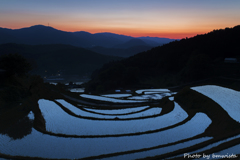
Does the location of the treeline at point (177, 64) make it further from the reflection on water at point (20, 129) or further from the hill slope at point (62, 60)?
the hill slope at point (62, 60)

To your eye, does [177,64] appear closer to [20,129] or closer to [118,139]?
[118,139]

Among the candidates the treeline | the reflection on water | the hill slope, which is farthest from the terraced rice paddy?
the hill slope

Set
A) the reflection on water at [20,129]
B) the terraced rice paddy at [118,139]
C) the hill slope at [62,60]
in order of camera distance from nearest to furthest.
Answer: the terraced rice paddy at [118,139] < the reflection on water at [20,129] < the hill slope at [62,60]

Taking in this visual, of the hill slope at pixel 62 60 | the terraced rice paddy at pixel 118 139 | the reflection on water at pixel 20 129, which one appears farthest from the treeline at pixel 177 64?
the hill slope at pixel 62 60

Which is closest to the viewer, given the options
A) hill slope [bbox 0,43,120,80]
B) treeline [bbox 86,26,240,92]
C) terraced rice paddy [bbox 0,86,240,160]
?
terraced rice paddy [bbox 0,86,240,160]

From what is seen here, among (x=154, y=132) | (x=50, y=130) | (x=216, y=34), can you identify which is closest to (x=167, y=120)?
(x=154, y=132)

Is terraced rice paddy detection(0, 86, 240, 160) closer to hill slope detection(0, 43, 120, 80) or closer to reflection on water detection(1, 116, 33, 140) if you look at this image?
reflection on water detection(1, 116, 33, 140)
